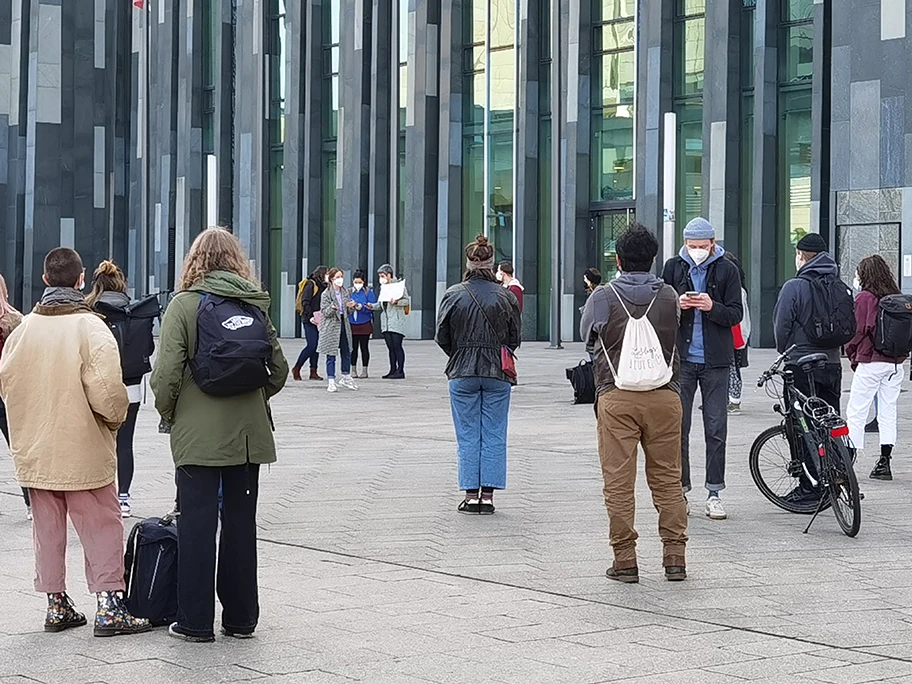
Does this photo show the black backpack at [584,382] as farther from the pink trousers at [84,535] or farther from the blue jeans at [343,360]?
the pink trousers at [84,535]

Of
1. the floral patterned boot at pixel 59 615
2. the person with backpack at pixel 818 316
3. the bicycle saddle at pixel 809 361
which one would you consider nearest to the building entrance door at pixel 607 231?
the person with backpack at pixel 818 316

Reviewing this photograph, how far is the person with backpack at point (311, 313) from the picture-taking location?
2422 cm

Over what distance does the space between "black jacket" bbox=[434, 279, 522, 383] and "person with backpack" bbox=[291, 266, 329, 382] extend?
12.7 m

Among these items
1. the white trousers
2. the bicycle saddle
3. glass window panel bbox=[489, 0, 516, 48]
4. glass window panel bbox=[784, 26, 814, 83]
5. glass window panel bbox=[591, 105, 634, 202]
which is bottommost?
the white trousers

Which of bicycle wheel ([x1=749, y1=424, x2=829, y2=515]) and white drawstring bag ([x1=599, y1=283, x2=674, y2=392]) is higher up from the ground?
white drawstring bag ([x1=599, y1=283, x2=674, y2=392])

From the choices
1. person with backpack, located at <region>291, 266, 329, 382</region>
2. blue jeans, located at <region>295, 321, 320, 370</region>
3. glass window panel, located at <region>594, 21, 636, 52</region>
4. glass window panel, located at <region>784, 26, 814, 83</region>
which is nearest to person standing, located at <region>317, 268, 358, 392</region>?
person with backpack, located at <region>291, 266, 329, 382</region>

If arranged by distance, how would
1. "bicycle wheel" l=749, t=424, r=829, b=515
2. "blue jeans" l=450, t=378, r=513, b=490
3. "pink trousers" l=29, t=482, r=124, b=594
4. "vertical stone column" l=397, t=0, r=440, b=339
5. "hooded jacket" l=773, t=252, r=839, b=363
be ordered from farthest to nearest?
"vertical stone column" l=397, t=0, r=440, b=339, "hooded jacket" l=773, t=252, r=839, b=363, "blue jeans" l=450, t=378, r=513, b=490, "bicycle wheel" l=749, t=424, r=829, b=515, "pink trousers" l=29, t=482, r=124, b=594

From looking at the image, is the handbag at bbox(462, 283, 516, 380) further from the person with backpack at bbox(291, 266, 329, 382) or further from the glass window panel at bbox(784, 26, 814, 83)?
the glass window panel at bbox(784, 26, 814, 83)

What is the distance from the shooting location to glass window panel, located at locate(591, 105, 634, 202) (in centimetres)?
3625

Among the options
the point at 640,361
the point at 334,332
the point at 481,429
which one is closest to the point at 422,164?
the point at 334,332

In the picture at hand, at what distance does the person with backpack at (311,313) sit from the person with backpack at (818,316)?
43.6 feet

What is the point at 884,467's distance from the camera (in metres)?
12.7

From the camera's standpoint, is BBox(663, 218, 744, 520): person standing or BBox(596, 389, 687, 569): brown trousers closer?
BBox(596, 389, 687, 569): brown trousers

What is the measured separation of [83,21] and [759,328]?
1491cm
